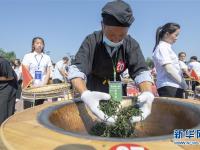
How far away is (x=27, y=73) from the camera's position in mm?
5543

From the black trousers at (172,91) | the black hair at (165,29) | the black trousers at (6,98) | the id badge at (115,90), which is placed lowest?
the black trousers at (6,98)

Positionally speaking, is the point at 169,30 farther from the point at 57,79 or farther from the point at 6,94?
the point at 57,79

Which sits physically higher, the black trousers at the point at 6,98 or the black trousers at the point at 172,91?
the black trousers at the point at 172,91

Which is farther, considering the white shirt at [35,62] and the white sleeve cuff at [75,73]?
the white shirt at [35,62]

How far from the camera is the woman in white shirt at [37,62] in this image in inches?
224

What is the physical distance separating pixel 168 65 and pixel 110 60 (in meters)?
1.45

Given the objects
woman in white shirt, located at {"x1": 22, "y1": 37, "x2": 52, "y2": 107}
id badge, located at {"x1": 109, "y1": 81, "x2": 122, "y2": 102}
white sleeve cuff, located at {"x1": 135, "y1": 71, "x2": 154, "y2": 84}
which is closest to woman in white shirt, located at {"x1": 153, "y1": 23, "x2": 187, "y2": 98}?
white sleeve cuff, located at {"x1": 135, "y1": 71, "x2": 154, "y2": 84}

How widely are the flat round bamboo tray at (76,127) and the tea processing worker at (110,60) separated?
0.21 m

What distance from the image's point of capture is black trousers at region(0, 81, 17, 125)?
4.57m

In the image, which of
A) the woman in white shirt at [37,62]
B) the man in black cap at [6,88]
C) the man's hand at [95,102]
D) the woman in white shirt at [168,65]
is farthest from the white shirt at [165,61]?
the woman in white shirt at [37,62]

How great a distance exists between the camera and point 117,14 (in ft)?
7.11

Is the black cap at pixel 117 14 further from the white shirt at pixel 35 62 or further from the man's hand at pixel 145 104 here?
the white shirt at pixel 35 62

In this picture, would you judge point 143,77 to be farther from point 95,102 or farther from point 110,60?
point 95,102

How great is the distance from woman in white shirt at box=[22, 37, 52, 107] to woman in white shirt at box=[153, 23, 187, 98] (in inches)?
94.5
